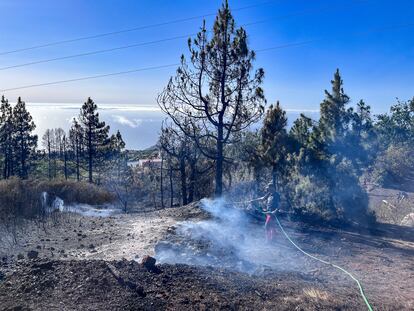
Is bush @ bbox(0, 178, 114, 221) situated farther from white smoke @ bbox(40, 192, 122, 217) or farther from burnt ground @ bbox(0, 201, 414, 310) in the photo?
burnt ground @ bbox(0, 201, 414, 310)

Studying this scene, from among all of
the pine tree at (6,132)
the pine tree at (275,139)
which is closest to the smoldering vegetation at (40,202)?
the pine tree at (275,139)

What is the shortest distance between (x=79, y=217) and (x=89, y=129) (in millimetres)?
21026

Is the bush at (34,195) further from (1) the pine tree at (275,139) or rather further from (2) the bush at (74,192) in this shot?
(1) the pine tree at (275,139)

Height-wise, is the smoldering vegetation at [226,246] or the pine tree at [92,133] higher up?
the pine tree at [92,133]

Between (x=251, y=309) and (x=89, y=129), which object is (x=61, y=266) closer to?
(x=251, y=309)

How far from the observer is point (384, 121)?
42688mm

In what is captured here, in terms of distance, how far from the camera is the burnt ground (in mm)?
5898

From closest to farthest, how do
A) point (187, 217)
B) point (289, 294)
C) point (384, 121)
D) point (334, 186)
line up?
point (289, 294), point (187, 217), point (334, 186), point (384, 121)

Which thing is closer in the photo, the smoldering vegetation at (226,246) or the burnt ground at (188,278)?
the burnt ground at (188,278)

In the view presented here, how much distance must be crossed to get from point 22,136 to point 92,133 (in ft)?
23.0

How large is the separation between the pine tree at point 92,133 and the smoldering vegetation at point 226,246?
79.2 ft

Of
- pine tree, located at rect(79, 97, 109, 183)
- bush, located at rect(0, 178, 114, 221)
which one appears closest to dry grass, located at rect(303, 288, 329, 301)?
bush, located at rect(0, 178, 114, 221)

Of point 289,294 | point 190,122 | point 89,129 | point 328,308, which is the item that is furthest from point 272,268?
point 89,129

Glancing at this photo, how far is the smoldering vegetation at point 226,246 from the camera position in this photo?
341 inches
